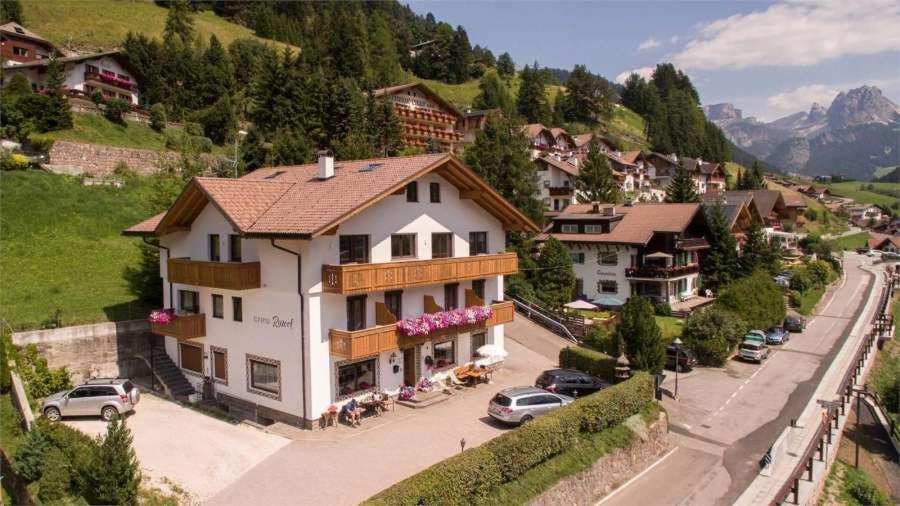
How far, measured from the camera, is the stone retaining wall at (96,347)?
2617cm

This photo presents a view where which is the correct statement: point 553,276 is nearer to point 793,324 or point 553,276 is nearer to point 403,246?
point 403,246

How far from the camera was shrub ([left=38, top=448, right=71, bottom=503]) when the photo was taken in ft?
55.8

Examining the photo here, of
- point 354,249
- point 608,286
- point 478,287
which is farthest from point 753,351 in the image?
point 354,249

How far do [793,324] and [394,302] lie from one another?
3792 centimetres

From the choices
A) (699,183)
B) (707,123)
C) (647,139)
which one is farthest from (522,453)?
(707,123)

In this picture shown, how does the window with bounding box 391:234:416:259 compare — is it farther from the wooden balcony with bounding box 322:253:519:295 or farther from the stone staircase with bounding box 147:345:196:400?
the stone staircase with bounding box 147:345:196:400

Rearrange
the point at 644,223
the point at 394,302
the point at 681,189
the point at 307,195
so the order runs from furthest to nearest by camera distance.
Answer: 1. the point at 681,189
2. the point at 644,223
3. the point at 394,302
4. the point at 307,195

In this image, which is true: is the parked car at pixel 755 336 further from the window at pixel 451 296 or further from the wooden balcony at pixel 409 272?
the window at pixel 451 296

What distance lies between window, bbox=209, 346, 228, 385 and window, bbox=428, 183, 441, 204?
1159 centimetres

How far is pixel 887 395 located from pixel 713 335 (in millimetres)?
9955

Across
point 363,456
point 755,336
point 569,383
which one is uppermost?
point 569,383

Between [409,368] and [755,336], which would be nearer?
[409,368]

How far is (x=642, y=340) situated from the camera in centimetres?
3020

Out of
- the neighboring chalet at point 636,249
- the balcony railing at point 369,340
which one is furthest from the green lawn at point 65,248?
the neighboring chalet at point 636,249
